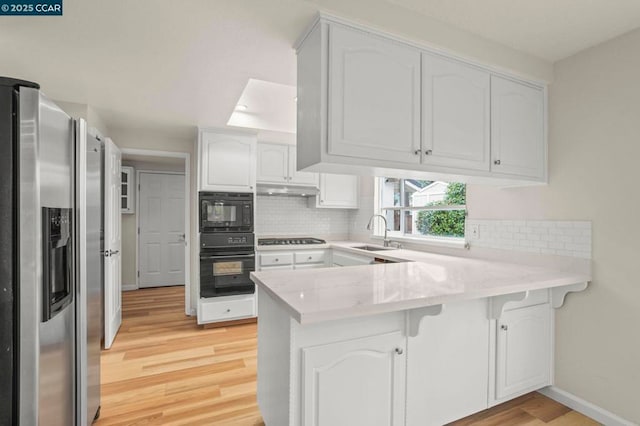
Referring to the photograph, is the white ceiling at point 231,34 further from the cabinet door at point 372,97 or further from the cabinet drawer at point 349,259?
the cabinet drawer at point 349,259

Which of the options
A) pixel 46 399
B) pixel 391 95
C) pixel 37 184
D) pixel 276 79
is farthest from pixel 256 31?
pixel 46 399

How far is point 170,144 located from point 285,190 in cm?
157

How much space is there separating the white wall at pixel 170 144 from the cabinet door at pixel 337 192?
163 centimetres

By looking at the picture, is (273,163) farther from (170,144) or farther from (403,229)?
(403,229)

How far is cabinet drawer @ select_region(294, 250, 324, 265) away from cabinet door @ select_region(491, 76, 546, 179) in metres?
2.42

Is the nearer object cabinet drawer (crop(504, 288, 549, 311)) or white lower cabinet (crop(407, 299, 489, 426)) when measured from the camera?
white lower cabinet (crop(407, 299, 489, 426))

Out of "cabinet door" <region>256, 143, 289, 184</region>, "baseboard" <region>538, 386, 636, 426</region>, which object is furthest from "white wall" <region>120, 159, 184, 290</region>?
"baseboard" <region>538, 386, 636, 426</region>

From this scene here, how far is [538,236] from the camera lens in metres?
2.22

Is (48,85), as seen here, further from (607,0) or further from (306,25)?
(607,0)

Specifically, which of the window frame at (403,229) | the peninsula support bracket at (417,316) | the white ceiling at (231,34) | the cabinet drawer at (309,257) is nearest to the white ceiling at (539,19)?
the white ceiling at (231,34)

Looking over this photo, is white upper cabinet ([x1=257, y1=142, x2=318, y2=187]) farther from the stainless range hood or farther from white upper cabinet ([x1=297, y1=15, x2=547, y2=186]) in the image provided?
white upper cabinet ([x1=297, y1=15, x2=547, y2=186])

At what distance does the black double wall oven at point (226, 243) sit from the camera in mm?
3467

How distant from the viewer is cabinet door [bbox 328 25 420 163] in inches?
59.8

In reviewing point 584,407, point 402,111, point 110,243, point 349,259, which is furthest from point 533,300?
point 110,243
